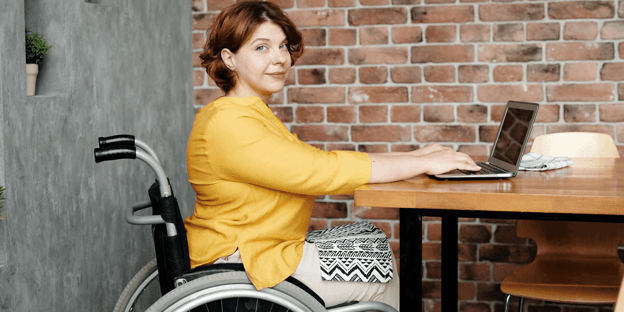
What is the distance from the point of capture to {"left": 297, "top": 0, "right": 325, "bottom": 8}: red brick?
2.91 m

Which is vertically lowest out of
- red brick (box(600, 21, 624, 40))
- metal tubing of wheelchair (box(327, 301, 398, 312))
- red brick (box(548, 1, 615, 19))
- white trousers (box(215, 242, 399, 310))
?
metal tubing of wheelchair (box(327, 301, 398, 312))

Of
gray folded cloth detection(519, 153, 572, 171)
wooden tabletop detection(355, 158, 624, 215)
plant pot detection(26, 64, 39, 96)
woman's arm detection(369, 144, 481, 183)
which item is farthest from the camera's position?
plant pot detection(26, 64, 39, 96)

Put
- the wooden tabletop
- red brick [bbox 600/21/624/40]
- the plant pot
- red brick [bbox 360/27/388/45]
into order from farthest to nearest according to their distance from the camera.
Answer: red brick [bbox 360/27/388/45]
red brick [bbox 600/21/624/40]
the plant pot
the wooden tabletop

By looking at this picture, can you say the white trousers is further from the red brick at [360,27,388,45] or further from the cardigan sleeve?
the red brick at [360,27,388,45]

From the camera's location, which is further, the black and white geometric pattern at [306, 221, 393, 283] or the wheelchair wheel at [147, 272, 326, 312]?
the black and white geometric pattern at [306, 221, 393, 283]

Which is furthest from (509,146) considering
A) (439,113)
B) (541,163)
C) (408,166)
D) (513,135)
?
(439,113)

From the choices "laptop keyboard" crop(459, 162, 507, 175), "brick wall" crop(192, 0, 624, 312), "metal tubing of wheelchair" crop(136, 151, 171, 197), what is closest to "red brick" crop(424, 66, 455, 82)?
"brick wall" crop(192, 0, 624, 312)

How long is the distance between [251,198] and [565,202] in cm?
72

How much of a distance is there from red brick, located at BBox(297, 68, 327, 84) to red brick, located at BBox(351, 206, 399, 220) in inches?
25.0

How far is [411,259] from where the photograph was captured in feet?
4.70

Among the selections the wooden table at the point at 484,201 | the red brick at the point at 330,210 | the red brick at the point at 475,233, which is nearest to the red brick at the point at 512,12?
the red brick at the point at 475,233

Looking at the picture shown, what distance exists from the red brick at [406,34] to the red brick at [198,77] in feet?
3.10

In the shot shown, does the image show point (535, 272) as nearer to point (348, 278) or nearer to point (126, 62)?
point (348, 278)

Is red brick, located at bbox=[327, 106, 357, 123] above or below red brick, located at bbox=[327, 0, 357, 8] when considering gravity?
below
